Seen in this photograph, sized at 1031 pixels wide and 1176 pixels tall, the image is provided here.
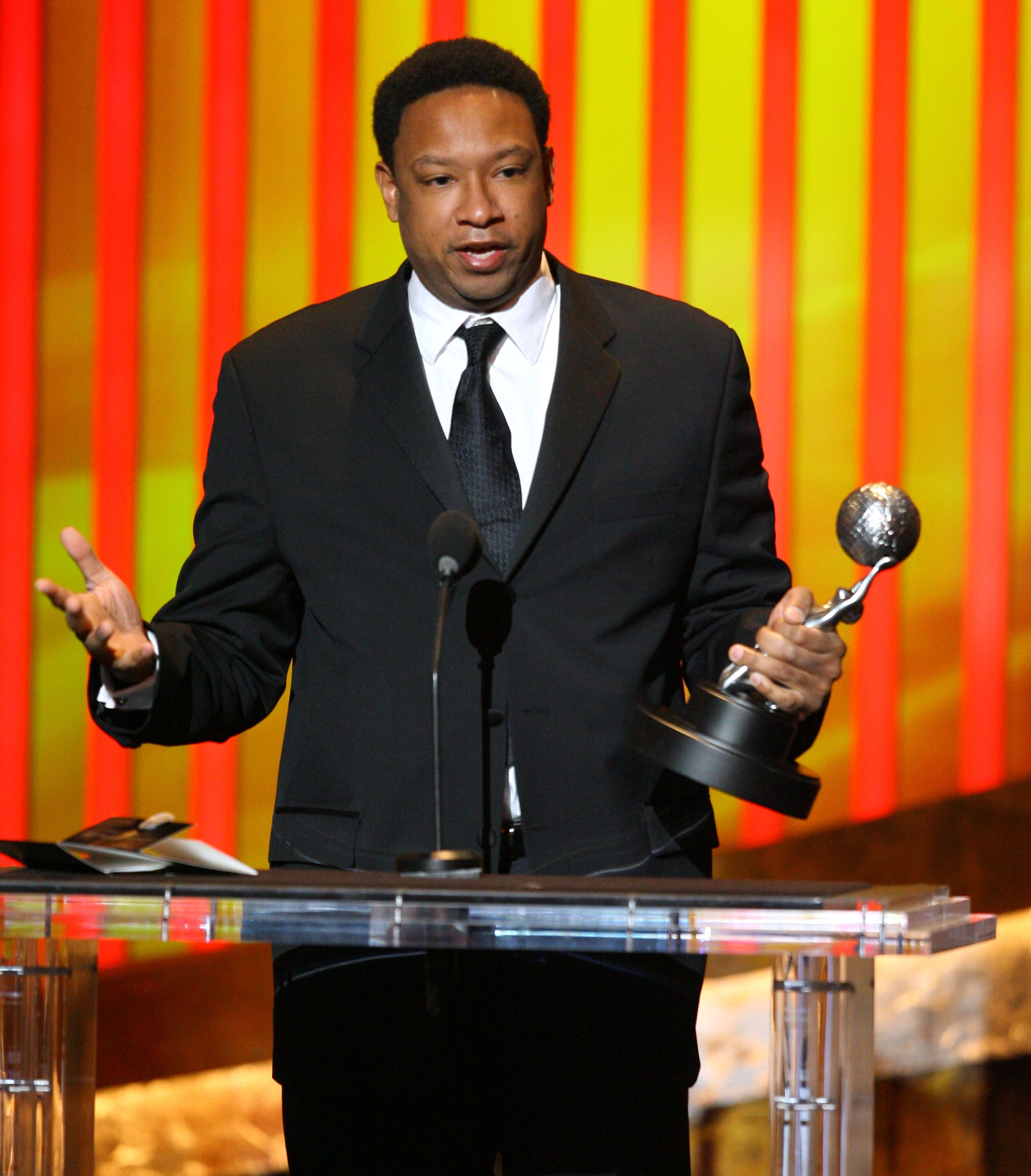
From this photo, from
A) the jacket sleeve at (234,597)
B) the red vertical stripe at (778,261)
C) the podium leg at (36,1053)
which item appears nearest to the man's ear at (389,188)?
the jacket sleeve at (234,597)

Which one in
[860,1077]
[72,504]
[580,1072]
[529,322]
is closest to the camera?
[860,1077]

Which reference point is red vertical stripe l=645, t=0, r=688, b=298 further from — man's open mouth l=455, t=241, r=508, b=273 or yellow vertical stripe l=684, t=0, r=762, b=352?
man's open mouth l=455, t=241, r=508, b=273

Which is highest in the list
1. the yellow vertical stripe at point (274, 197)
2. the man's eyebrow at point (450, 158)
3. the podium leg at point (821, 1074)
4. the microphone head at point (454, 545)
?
the yellow vertical stripe at point (274, 197)

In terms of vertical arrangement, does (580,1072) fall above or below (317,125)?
below

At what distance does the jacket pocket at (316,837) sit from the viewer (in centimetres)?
168

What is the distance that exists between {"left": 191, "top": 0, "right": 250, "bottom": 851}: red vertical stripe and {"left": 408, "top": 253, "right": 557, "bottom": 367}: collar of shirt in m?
1.25

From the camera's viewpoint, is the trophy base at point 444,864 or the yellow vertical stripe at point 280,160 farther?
the yellow vertical stripe at point 280,160

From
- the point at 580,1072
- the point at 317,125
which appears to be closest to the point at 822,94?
the point at 317,125

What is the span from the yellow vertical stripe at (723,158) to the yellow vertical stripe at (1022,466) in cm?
49

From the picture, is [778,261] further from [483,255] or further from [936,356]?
[483,255]

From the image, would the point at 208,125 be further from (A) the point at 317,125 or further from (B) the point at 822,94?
(B) the point at 822,94

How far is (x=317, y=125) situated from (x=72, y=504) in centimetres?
82

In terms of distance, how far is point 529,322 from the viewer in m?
1.84

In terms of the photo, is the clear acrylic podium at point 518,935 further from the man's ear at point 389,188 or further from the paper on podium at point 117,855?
the man's ear at point 389,188
